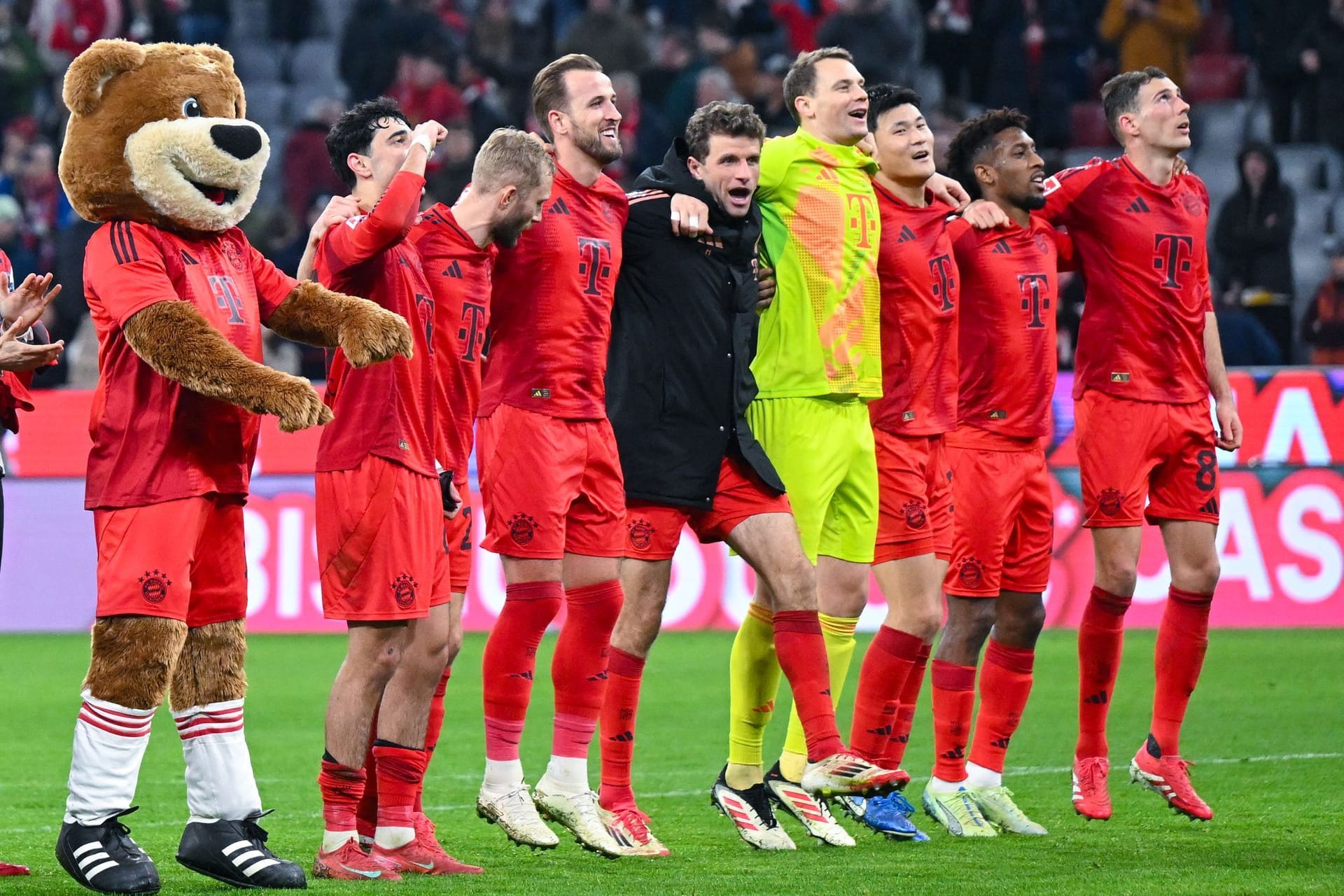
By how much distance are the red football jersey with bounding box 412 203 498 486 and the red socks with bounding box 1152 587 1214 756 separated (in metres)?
2.74

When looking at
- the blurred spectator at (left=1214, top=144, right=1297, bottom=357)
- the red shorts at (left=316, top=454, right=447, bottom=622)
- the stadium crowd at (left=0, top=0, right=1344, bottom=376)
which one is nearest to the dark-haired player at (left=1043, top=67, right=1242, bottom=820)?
the red shorts at (left=316, top=454, right=447, bottom=622)

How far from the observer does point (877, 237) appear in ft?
20.6

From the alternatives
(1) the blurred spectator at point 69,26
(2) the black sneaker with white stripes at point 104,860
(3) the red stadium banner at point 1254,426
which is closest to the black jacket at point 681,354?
→ (2) the black sneaker with white stripes at point 104,860

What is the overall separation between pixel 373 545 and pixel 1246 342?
356 inches

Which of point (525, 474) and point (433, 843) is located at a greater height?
point (525, 474)

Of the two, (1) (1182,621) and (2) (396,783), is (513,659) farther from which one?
(1) (1182,621)

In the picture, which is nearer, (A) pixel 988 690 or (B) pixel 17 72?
(A) pixel 988 690

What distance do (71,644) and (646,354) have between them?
683 cm

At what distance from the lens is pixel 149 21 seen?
16578mm

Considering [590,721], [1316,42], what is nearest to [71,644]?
[590,721]

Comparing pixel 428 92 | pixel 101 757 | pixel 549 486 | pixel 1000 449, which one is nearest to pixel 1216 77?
pixel 428 92

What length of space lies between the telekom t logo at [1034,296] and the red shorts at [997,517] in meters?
0.43

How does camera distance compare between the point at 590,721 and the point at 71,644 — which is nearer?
the point at 590,721

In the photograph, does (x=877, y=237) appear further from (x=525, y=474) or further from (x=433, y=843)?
(x=433, y=843)
